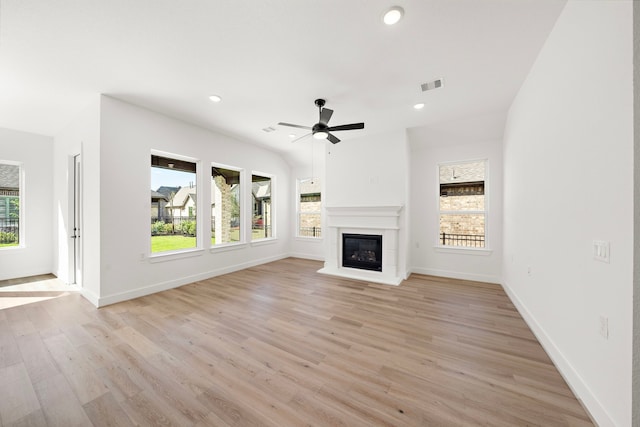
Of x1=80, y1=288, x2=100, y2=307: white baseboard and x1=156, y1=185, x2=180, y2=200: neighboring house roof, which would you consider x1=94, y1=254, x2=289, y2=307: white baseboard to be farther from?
x1=156, y1=185, x2=180, y2=200: neighboring house roof

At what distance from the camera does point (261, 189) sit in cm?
627

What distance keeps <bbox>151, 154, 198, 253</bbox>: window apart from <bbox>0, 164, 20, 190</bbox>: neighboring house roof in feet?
9.99

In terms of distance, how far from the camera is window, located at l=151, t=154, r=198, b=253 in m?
4.05

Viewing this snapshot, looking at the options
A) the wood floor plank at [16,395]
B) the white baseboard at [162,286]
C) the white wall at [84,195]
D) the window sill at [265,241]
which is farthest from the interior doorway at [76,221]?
the window sill at [265,241]

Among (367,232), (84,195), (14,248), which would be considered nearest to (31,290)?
(14,248)

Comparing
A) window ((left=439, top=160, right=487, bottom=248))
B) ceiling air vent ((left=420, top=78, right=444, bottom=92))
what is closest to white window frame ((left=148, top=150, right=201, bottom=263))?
ceiling air vent ((left=420, top=78, right=444, bottom=92))

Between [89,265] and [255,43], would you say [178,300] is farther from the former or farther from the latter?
[255,43]

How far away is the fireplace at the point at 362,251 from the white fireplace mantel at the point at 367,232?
10cm

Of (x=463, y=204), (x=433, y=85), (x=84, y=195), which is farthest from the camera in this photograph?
(x=463, y=204)

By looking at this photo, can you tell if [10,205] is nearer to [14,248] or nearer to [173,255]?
[14,248]

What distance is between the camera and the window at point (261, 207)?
597 cm

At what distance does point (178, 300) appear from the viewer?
347cm

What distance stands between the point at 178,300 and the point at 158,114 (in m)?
3.03

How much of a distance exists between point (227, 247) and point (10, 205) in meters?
4.10
